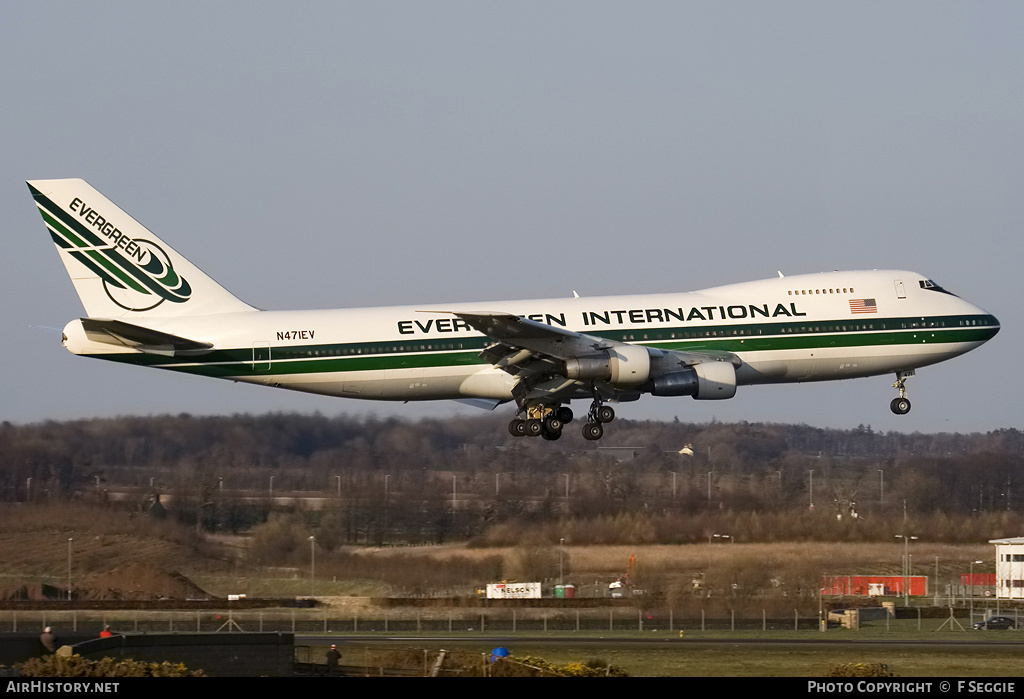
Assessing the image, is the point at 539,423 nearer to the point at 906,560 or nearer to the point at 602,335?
the point at 602,335

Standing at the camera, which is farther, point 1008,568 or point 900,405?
point 1008,568

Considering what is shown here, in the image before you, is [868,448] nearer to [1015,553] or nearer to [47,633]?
[1015,553]

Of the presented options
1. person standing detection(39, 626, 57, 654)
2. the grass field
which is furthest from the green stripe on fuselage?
person standing detection(39, 626, 57, 654)

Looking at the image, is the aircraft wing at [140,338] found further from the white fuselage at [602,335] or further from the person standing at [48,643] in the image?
the person standing at [48,643]

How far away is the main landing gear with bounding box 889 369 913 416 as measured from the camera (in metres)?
49.6

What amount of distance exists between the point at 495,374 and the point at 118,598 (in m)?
16.8

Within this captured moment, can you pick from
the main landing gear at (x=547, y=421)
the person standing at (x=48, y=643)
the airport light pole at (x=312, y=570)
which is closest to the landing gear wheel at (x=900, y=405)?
the main landing gear at (x=547, y=421)

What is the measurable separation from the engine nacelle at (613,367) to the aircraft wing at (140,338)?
427 inches

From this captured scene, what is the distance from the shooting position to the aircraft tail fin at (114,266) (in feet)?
153

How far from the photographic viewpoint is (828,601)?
5431 cm

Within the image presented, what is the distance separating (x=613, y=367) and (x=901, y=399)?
1150cm

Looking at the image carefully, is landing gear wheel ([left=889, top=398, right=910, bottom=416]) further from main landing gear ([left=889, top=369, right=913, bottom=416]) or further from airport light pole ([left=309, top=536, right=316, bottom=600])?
airport light pole ([left=309, top=536, right=316, bottom=600])

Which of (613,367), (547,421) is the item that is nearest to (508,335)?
(613,367)

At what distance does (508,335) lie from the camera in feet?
144
